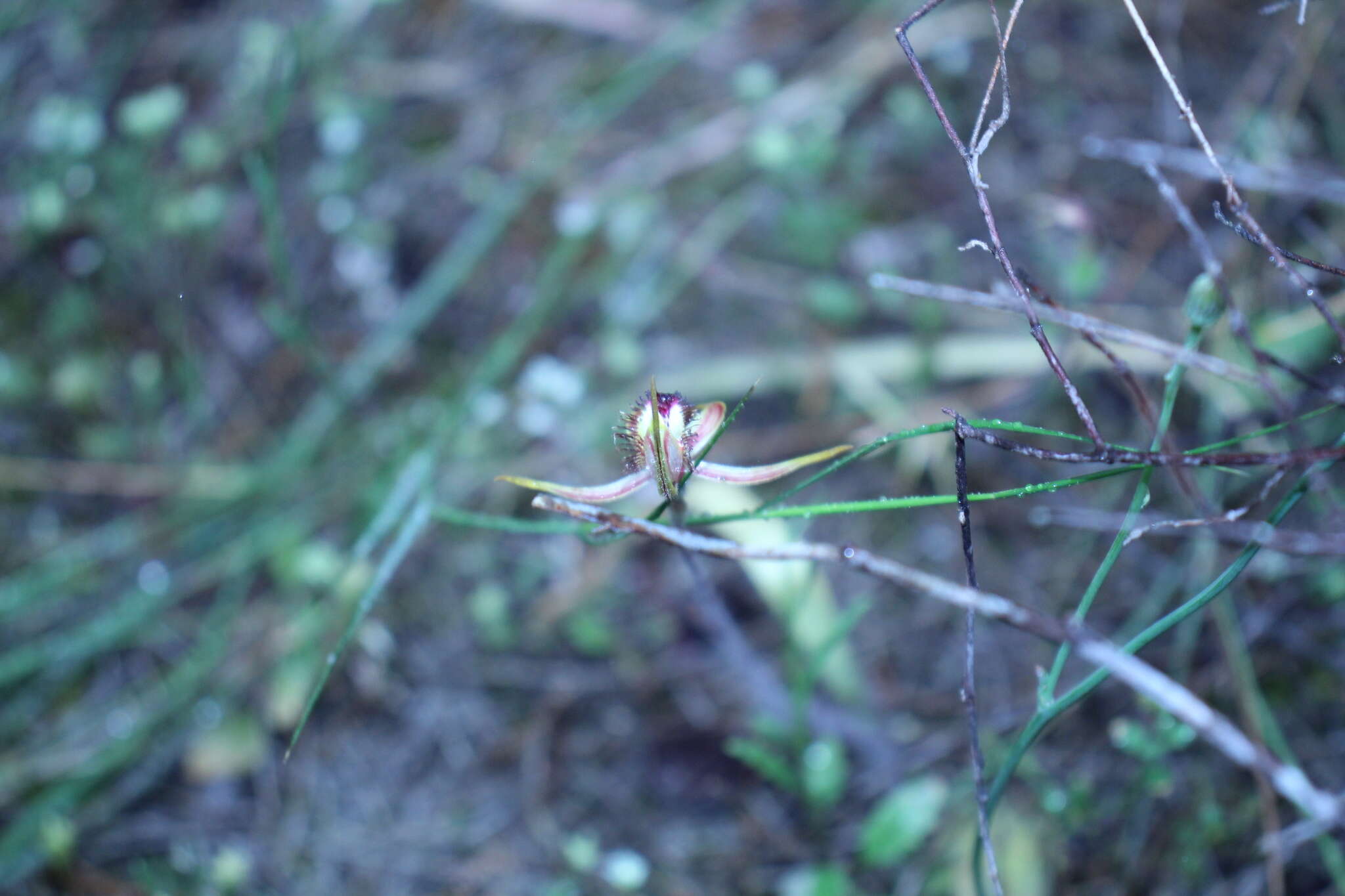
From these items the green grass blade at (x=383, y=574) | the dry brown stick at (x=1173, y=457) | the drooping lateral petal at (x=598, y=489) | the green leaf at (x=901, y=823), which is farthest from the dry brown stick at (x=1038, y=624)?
the green leaf at (x=901, y=823)

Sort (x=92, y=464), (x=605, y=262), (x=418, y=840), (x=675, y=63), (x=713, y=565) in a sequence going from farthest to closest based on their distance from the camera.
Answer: (x=675, y=63) < (x=605, y=262) < (x=92, y=464) < (x=713, y=565) < (x=418, y=840)

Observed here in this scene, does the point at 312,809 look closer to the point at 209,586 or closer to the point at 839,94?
the point at 209,586

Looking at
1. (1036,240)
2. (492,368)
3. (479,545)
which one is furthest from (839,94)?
(479,545)

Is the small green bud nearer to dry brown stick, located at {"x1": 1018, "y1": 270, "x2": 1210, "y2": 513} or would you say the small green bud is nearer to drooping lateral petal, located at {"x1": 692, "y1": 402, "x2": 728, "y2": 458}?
dry brown stick, located at {"x1": 1018, "y1": 270, "x2": 1210, "y2": 513}

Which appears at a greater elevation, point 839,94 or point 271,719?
point 839,94

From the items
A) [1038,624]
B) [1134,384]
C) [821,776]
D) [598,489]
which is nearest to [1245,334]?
[1134,384]

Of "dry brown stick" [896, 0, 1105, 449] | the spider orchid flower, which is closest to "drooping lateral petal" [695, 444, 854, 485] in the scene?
the spider orchid flower
